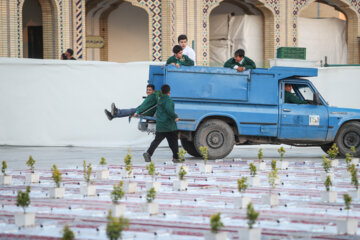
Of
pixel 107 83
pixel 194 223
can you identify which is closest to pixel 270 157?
pixel 107 83

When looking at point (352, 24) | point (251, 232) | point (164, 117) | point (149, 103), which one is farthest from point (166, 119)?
point (352, 24)

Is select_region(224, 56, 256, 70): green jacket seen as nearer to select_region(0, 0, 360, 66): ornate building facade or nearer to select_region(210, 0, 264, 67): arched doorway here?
select_region(0, 0, 360, 66): ornate building facade

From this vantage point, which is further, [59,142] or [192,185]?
[59,142]

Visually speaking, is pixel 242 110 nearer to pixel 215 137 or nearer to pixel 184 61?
pixel 215 137

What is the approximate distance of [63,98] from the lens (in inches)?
607

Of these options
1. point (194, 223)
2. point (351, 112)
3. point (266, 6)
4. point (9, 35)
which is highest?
point (266, 6)

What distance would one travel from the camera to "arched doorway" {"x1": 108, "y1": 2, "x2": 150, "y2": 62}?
2697 centimetres

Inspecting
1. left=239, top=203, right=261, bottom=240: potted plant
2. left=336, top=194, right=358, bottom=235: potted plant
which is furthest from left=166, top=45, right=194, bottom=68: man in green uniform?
left=239, top=203, right=261, bottom=240: potted plant

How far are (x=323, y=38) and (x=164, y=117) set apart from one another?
17124 mm

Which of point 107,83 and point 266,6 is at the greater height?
point 266,6

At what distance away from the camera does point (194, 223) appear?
255 inches

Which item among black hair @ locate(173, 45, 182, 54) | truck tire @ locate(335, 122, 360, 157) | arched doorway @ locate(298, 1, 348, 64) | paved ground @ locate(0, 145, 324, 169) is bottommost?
paved ground @ locate(0, 145, 324, 169)

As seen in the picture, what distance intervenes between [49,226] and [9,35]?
14245 mm

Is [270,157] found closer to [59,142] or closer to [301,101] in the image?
[301,101]
